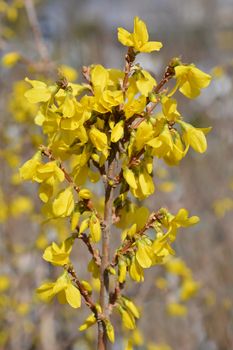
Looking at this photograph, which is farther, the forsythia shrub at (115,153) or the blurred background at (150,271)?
the blurred background at (150,271)

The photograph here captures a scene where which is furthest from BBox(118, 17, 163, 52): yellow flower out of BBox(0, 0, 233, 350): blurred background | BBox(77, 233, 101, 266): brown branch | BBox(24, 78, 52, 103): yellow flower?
BBox(0, 0, 233, 350): blurred background

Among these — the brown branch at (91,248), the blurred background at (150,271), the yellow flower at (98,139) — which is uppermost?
the yellow flower at (98,139)

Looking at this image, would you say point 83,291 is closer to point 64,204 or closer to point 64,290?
point 64,290

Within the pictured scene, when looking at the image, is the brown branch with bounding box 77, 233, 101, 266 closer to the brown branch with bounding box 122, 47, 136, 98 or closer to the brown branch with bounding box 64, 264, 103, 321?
the brown branch with bounding box 64, 264, 103, 321

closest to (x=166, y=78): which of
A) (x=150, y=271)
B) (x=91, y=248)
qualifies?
(x=91, y=248)

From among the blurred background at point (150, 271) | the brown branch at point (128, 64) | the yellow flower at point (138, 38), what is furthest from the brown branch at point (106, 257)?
the blurred background at point (150, 271)

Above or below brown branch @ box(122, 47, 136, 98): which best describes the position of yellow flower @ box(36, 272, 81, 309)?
below

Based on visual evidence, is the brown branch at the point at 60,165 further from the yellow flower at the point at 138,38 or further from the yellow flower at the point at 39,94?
the yellow flower at the point at 138,38

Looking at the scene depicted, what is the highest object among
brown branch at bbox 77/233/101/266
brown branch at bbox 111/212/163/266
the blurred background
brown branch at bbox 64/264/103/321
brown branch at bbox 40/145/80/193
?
brown branch at bbox 40/145/80/193

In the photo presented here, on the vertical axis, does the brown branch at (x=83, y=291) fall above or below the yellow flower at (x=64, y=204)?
below
